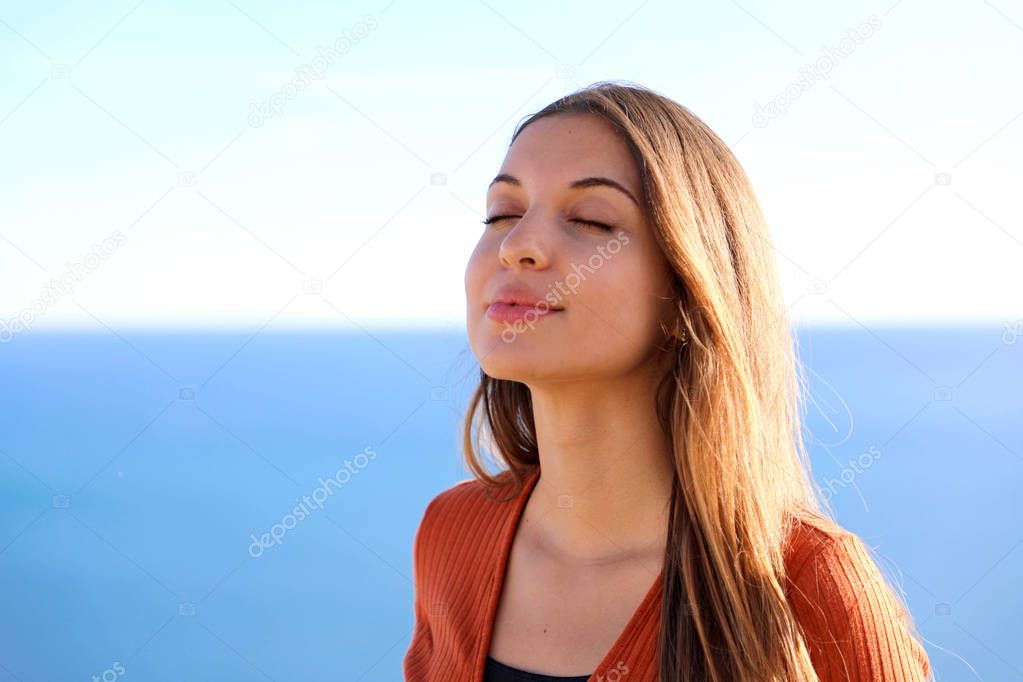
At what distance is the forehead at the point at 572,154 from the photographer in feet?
4.99

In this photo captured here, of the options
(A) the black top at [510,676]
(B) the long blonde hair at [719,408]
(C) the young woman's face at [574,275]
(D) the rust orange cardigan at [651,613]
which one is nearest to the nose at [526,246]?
(C) the young woman's face at [574,275]

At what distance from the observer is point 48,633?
6.11 meters

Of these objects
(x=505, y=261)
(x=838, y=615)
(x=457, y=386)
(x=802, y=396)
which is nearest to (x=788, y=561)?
(x=838, y=615)

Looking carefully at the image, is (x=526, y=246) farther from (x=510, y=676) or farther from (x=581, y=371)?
(x=510, y=676)

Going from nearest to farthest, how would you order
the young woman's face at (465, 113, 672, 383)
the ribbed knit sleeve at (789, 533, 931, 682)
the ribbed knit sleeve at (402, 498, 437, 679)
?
the ribbed knit sleeve at (789, 533, 931, 682), the young woman's face at (465, 113, 672, 383), the ribbed knit sleeve at (402, 498, 437, 679)

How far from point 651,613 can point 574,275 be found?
0.52m

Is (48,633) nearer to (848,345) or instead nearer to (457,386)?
(457,386)

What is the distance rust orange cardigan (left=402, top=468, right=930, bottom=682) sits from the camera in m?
1.34

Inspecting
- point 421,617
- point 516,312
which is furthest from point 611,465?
point 421,617

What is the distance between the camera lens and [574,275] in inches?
57.6

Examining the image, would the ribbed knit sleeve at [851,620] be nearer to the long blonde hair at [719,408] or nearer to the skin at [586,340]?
the long blonde hair at [719,408]

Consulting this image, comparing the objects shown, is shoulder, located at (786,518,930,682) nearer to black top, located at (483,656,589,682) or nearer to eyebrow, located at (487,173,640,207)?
black top, located at (483,656,589,682)

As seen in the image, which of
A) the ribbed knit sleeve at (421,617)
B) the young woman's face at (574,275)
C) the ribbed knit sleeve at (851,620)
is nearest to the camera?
the ribbed knit sleeve at (851,620)

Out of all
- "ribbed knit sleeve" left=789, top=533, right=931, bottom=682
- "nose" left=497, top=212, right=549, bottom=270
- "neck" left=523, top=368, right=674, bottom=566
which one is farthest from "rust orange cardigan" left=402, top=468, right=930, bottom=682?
"nose" left=497, top=212, right=549, bottom=270
